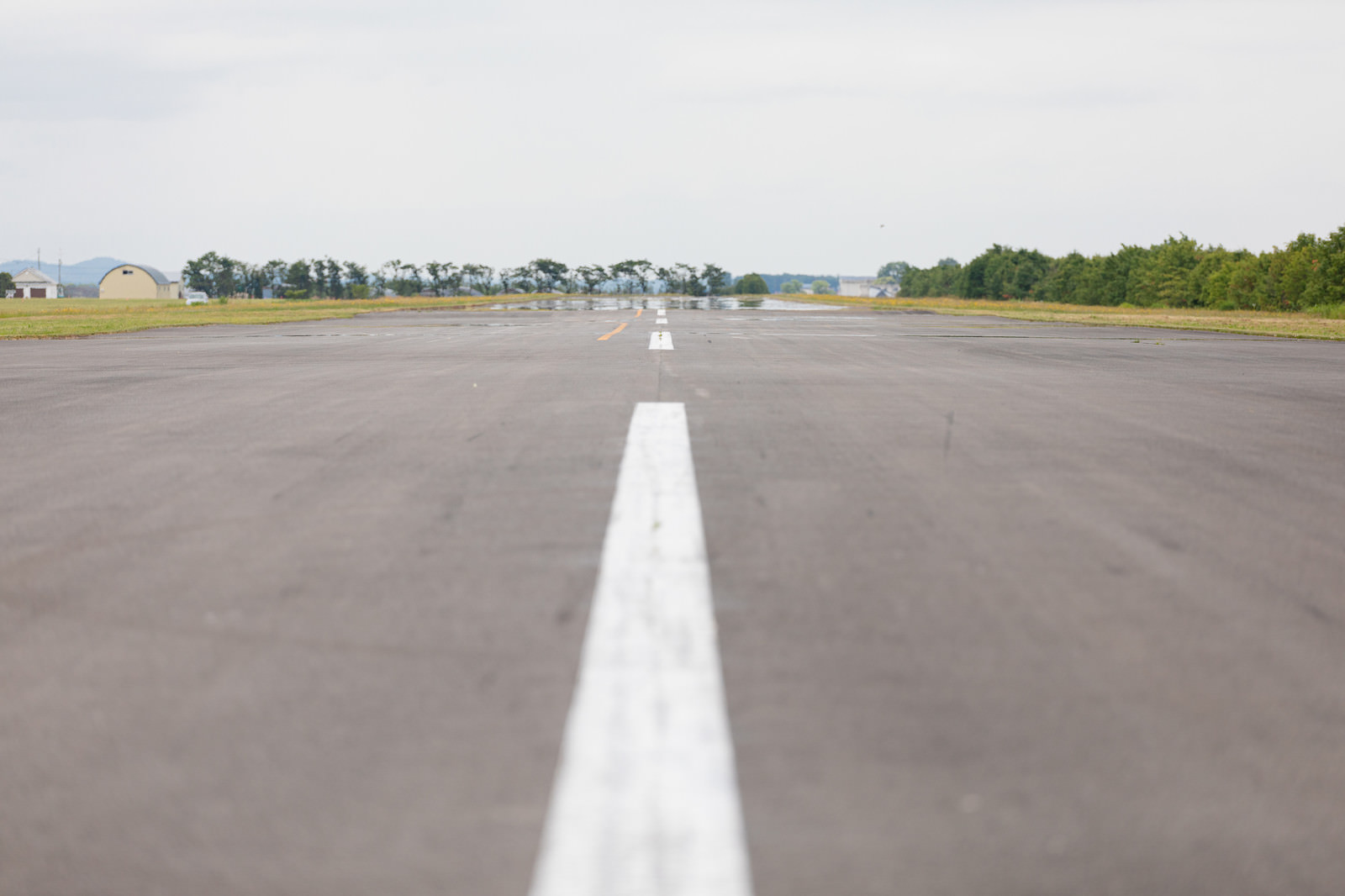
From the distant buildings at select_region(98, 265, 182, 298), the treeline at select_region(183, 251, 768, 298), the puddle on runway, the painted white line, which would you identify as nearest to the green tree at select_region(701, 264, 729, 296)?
the treeline at select_region(183, 251, 768, 298)

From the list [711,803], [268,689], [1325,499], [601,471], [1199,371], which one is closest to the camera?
[711,803]

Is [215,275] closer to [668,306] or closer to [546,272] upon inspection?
[546,272]

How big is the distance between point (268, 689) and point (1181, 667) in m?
1.94

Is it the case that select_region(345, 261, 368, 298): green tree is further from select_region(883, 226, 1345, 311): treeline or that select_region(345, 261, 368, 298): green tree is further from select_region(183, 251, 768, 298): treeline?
select_region(883, 226, 1345, 311): treeline

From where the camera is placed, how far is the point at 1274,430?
6074mm

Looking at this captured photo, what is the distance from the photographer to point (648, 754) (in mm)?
1862

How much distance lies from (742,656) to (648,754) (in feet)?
1.55

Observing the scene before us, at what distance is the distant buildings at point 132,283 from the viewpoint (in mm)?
150125

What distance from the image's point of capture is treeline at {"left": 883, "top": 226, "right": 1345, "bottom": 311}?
45188 mm

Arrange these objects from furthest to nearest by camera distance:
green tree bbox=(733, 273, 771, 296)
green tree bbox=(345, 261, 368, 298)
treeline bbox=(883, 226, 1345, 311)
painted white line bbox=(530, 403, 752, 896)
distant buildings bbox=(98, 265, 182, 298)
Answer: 1. distant buildings bbox=(98, 265, 182, 298)
2. green tree bbox=(733, 273, 771, 296)
3. green tree bbox=(345, 261, 368, 298)
4. treeline bbox=(883, 226, 1345, 311)
5. painted white line bbox=(530, 403, 752, 896)

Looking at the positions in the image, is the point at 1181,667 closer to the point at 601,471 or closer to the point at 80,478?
the point at 601,471

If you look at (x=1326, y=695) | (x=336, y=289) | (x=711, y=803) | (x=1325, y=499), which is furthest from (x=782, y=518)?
(x=336, y=289)

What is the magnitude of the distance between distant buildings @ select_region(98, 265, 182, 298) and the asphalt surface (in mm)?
163121

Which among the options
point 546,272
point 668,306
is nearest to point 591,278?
point 546,272
